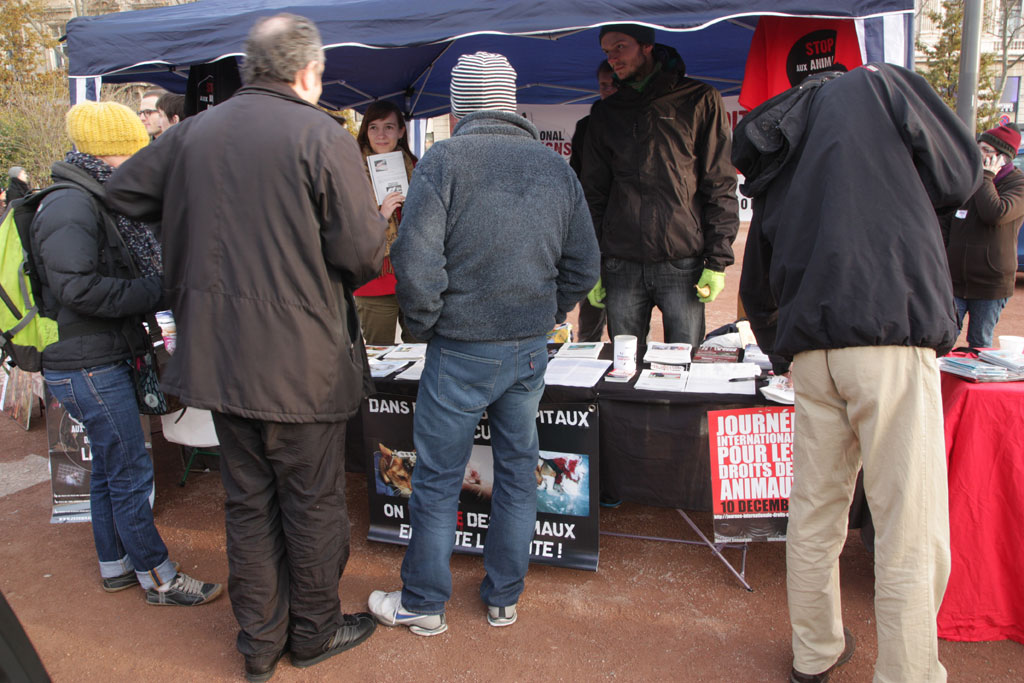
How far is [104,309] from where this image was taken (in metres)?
2.39

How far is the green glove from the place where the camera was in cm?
341

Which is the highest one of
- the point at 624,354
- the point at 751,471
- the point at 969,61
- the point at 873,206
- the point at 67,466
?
the point at 969,61

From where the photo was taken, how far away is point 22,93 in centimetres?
1416

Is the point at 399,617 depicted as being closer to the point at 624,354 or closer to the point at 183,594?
the point at 183,594

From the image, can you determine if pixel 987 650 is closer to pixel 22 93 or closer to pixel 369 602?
pixel 369 602

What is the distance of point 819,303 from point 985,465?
3.42ft

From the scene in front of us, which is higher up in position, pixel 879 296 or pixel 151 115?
pixel 151 115

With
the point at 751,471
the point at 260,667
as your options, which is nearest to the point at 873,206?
the point at 751,471

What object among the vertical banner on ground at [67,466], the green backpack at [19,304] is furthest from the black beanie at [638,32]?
the vertical banner on ground at [67,466]

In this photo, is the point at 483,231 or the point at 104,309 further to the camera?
the point at 104,309

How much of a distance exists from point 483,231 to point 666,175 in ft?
5.08

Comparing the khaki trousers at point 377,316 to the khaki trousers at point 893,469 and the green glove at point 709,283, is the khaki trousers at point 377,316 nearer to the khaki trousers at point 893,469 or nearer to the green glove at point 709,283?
the green glove at point 709,283

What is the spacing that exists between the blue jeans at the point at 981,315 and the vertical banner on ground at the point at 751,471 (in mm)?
2916

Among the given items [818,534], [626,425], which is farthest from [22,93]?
[818,534]
